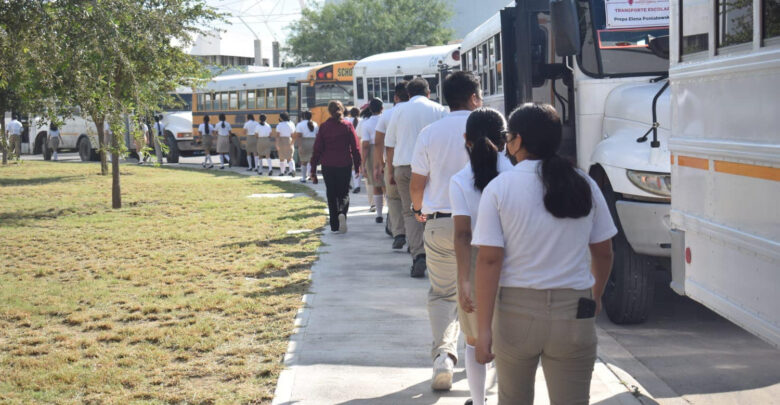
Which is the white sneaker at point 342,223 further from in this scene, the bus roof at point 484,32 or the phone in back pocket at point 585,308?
the phone in back pocket at point 585,308

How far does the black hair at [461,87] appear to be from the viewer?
5461mm

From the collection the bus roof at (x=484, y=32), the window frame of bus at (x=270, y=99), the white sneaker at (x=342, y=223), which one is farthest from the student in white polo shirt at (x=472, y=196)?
the window frame of bus at (x=270, y=99)

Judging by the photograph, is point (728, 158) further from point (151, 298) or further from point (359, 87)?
point (359, 87)

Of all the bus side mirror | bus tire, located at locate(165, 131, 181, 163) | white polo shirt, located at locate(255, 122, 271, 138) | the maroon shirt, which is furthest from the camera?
bus tire, located at locate(165, 131, 181, 163)

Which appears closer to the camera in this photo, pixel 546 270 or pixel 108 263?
pixel 546 270

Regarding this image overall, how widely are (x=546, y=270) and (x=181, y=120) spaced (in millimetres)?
32516

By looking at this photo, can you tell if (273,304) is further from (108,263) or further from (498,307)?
(498,307)

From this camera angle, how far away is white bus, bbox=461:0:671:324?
22.2ft

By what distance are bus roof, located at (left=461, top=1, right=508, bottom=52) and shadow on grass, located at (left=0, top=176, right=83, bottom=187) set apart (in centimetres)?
1383

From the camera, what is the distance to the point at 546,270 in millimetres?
3475

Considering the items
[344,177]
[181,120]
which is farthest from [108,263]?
[181,120]

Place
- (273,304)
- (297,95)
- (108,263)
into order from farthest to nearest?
(297,95) → (108,263) → (273,304)

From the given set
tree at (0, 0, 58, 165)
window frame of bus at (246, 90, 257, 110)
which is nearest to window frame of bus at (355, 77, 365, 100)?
window frame of bus at (246, 90, 257, 110)

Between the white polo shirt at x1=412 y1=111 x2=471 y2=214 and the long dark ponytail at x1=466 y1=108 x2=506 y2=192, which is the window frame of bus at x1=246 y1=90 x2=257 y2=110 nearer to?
the white polo shirt at x1=412 y1=111 x2=471 y2=214
